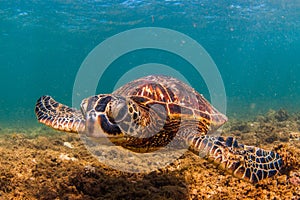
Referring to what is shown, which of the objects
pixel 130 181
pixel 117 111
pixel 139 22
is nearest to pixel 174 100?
pixel 130 181

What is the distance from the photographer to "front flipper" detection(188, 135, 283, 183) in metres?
3.43

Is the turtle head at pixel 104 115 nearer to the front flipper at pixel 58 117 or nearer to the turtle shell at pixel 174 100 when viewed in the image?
the front flipper at pixel 58 117

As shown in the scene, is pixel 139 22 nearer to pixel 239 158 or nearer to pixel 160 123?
pixel 160 123

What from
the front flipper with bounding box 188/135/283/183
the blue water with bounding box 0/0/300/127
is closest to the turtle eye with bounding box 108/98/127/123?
the front flipper with bounding box 188/135/283/183

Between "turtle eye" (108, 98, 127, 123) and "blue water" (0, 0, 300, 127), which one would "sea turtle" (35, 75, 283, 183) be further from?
"blue water" (0, 0, 300, 127)

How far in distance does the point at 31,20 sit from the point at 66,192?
3327 centimetres

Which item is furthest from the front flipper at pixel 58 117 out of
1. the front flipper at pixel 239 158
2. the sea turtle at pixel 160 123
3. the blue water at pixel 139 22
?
the blue water at pixel 139 22

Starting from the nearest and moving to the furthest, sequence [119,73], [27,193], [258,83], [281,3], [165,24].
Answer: [27,193] < [281,3] < [165,24] < [119,73] < [258,83]

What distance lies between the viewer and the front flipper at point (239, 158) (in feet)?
11.2

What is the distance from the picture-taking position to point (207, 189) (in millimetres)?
3939

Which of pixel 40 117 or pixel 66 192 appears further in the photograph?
pixel 40 117

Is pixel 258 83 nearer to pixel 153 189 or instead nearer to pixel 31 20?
pixel 31 20

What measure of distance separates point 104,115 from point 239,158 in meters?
1.99

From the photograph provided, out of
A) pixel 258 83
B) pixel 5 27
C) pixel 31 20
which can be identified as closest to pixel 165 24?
pixel 31 20
